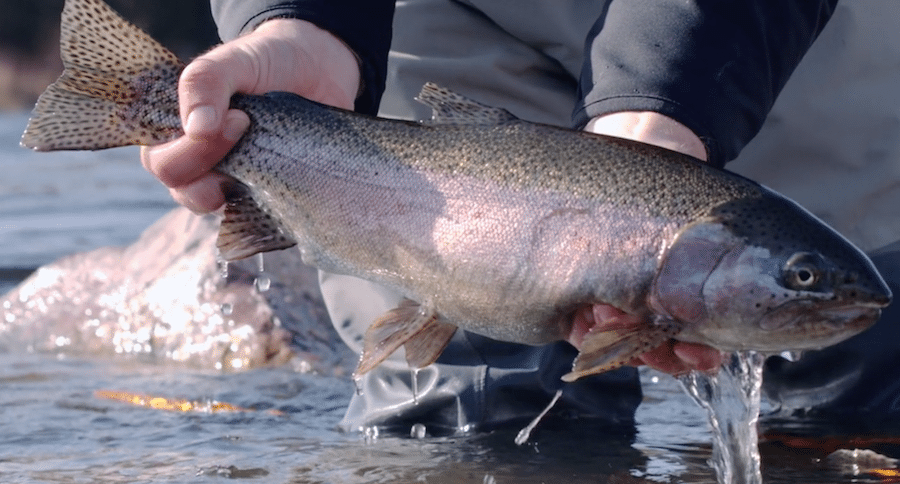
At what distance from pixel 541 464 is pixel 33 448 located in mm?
1645

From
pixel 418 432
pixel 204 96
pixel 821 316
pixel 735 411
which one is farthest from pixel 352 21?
pixel 821 316

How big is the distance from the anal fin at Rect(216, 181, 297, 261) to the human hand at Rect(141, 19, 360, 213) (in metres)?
0.11

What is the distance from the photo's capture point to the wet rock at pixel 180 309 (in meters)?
5.56

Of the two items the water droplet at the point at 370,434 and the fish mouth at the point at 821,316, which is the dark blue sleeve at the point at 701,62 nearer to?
the fish mouth at the point at 821,316

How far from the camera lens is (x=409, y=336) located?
3.01 m

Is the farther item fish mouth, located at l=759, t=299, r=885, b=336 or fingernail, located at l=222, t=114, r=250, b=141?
fingernail, located at l=222, t=114, r=250, b=141

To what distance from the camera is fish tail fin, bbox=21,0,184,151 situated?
320cm

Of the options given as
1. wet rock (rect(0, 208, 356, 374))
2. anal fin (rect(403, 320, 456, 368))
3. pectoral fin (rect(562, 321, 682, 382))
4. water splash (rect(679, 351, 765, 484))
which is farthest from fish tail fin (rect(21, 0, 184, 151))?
wet rock (rect(0, 208, 356, 374))

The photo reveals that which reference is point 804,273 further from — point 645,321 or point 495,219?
point 495,219

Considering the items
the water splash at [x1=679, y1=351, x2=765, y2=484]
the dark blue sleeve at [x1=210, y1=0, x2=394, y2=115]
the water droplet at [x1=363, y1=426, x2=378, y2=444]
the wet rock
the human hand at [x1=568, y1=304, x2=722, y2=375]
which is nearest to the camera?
the human hand at [x1=568, y1=304, x2=722, y2=375]

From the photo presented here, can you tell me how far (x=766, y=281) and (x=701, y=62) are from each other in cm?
81

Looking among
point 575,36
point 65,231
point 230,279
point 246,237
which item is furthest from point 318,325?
point 65,231

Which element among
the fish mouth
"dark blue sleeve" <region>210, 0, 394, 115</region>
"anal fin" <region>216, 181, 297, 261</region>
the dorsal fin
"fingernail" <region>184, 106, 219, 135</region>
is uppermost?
"dark blue sleeve" <region>210, 0, 394, 115</region>

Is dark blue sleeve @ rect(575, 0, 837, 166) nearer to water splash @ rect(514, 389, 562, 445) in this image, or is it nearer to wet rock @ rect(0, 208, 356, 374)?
water splash @ rect(514, 389, 562, 445)
